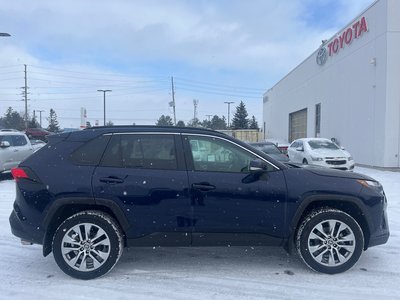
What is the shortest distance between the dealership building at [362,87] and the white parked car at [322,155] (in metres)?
3.66

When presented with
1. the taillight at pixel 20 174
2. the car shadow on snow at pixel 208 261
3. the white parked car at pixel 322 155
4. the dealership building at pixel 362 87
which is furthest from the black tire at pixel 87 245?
the dealership building at pixel 362 87

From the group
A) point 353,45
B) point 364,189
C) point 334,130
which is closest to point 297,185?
point 364,189

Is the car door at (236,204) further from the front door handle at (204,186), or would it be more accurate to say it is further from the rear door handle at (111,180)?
the rear door handle at (111,180)

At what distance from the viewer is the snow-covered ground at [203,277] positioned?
4203 mm

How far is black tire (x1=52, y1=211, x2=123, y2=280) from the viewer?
459 centimetres

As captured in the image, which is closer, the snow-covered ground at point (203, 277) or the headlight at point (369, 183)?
the snow-covered ground at point (203, 277)

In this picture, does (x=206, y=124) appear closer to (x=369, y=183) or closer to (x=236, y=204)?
(x=369, y=183)

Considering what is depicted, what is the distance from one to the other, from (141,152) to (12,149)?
10.8 meters

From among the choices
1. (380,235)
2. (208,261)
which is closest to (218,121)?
(208,261)

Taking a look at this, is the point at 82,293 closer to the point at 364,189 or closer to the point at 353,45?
the point at 364,189

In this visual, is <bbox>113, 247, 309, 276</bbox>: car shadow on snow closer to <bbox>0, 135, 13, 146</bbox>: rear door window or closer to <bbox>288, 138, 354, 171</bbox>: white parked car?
<bbox>288, 138, 354, 171</bbox>: white parked car

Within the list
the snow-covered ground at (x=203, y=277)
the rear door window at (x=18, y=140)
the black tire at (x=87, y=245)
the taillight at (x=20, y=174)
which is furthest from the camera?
the rear door window at (x=18, y=140)

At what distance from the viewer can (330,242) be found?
15.6 feet

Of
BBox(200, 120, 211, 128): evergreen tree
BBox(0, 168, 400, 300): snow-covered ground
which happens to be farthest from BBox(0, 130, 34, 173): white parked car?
BBox(200, 120, 211, 128): evergreen tree
